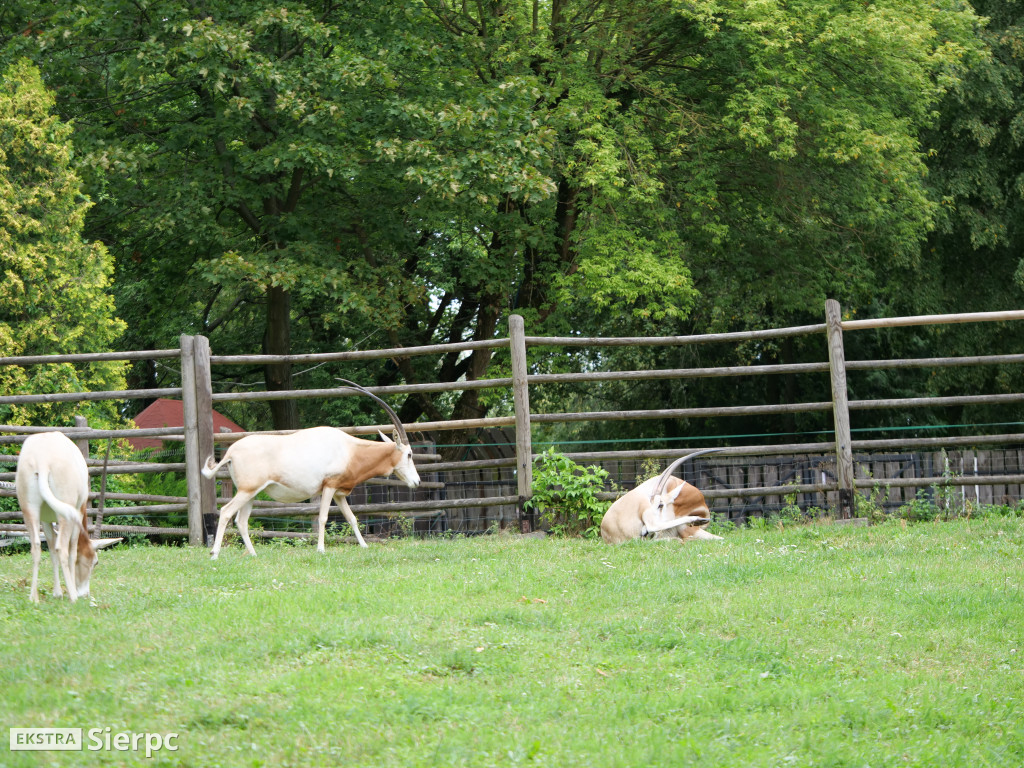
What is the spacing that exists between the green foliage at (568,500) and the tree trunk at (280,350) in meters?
6.92

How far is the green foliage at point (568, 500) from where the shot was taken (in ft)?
33.1

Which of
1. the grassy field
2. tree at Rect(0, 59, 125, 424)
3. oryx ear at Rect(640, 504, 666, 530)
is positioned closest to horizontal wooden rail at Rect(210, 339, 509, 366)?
oryx ear at Rect(640, 504, 666, 530)

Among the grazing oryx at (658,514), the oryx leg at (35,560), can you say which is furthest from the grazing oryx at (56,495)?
the grazing oryx at (658,514)

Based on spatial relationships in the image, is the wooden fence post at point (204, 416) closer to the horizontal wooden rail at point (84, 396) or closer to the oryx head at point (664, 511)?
the horizontal wooden rail at point (84, 396)

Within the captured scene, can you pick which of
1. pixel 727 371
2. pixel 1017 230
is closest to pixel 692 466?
pixel 727 371

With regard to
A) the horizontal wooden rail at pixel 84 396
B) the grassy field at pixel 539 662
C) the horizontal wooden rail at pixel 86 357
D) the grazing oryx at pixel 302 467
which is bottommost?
the grassy field at pixel 539 662

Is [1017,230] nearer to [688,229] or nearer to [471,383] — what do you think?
[688,229]

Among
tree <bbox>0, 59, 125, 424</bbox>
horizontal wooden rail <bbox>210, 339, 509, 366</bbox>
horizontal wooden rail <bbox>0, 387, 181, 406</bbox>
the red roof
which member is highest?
tree <bbox>0, 59, 125, 424</bbox>

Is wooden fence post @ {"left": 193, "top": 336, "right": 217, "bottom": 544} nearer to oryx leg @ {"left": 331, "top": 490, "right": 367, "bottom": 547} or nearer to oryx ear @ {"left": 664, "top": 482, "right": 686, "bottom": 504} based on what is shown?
oryx leg @ {"left": 331, "top": 490, "right": 367, "bottom": 547}

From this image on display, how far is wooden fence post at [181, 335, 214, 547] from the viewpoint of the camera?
10.1 meters

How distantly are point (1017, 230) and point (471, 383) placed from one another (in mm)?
12472

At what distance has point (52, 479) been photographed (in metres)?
5.94

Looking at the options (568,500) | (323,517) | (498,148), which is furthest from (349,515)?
(498,148)

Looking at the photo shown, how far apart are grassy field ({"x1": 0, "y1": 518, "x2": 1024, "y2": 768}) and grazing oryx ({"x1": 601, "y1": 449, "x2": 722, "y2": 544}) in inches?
58.3
